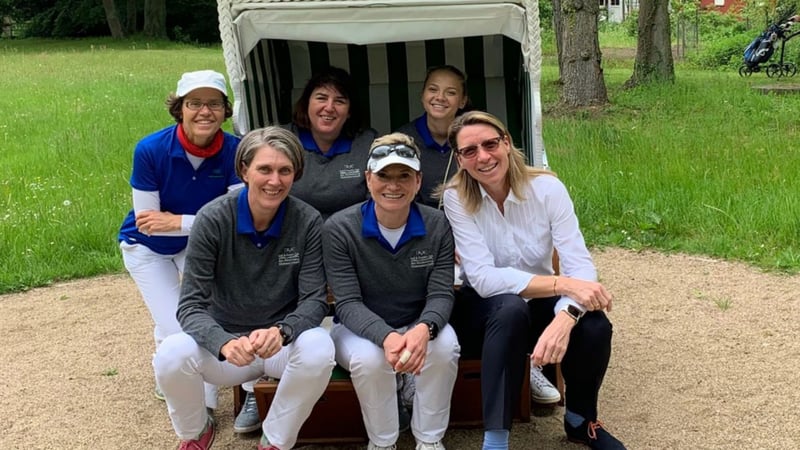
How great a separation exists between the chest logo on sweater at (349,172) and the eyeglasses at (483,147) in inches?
37.1

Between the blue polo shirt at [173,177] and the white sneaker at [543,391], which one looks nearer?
the blue polo shirt at [173,177]

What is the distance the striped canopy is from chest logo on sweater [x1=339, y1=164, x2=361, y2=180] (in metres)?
0.67

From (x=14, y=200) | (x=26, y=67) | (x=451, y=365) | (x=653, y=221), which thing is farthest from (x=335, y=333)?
(x=26, y=67)

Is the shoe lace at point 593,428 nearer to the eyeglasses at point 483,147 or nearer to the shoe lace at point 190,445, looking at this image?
the eyeglasses at point 483,147

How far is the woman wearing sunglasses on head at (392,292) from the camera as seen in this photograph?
3055 mm

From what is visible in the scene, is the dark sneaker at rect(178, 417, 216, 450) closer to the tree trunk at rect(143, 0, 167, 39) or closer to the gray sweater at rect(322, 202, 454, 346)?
the gray sweater at rect(322, 202, 454, 346)

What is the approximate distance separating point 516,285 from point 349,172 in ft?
→ 4.15

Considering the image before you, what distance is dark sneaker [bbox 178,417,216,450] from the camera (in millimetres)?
3215

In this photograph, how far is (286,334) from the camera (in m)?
3.01

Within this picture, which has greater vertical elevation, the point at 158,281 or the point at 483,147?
the point at 483,147

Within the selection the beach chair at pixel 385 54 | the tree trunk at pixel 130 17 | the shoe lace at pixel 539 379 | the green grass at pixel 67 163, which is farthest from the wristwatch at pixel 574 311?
the tree trunk at pixel 130 17

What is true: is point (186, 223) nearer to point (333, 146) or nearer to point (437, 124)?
point (333, 146)

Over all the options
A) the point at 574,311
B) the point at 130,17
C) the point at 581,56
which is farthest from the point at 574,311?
the point at 130,17

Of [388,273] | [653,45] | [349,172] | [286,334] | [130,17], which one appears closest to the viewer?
[286,334]
